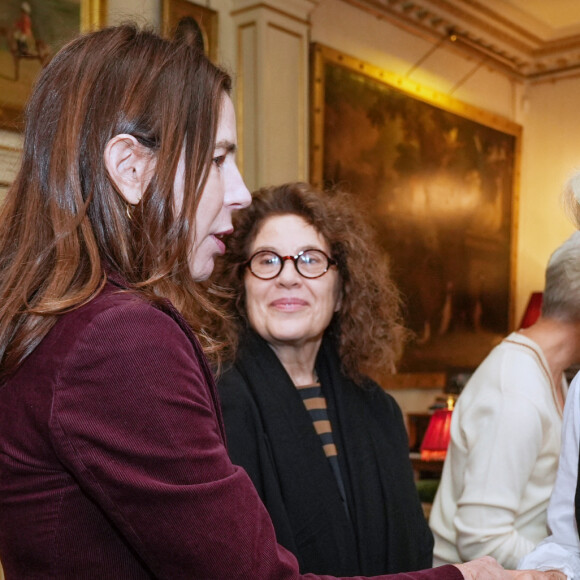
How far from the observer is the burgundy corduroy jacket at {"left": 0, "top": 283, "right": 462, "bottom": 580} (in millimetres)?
1236

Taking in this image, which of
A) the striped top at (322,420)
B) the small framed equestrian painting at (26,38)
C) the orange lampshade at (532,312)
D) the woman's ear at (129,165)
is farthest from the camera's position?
the orange lampshade at (532,312)

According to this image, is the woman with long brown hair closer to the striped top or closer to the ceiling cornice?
the striped top

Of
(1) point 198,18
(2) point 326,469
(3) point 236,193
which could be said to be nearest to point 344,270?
(2) point 326,469

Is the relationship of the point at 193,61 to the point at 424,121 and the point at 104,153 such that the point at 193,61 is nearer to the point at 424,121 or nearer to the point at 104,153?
the point at 104,153

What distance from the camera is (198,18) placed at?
231 inches

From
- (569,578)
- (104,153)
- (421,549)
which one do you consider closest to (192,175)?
(104,153)

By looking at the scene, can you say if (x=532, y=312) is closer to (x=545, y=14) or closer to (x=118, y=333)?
(x=545, y=14)

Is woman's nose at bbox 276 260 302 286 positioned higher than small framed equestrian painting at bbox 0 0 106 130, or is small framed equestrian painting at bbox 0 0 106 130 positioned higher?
small framed equestrian painting at bbox 0 0 106 130

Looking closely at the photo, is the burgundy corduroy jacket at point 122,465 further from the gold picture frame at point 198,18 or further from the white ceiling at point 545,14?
the white ceiling at point 545,14

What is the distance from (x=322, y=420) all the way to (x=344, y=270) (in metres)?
0.56

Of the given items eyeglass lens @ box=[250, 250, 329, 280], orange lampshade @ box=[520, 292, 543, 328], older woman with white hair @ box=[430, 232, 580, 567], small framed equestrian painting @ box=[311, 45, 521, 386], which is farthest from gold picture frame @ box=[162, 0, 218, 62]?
orange lampshade @ box=[520, 292, 543, 328]

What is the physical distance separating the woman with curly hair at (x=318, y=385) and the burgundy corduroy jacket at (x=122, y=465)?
1179 mm

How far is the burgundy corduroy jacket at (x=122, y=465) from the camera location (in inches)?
48.7

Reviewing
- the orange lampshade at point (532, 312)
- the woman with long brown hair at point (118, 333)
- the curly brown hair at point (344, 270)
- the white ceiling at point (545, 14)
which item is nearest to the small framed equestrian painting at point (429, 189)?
the orange lampshade at point (532, 312)
